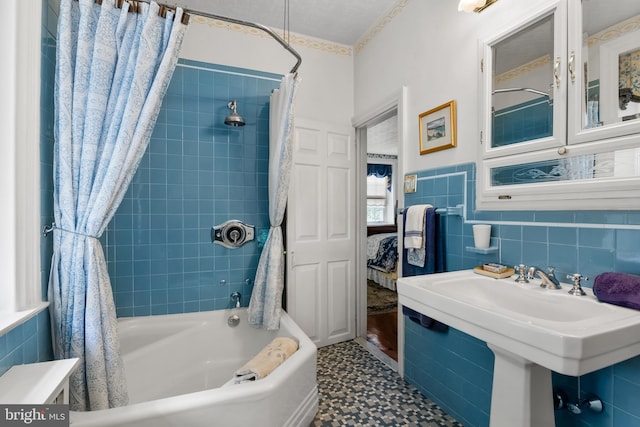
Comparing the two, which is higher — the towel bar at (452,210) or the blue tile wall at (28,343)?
the towel bar at (452,210)

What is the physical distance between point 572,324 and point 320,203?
1.96 metres

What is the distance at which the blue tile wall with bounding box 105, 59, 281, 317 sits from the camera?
86.0 inches

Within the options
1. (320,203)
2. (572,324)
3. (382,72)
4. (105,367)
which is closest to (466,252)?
(572,324)

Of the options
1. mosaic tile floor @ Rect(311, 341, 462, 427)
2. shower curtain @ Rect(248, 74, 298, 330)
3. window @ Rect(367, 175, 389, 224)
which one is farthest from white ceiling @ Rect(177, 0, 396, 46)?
window @ Rect(367, 175, 389, 224)

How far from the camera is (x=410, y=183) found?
6.81 ft

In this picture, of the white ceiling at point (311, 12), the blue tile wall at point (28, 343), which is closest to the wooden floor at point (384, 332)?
the blue tile wall at point (28, 343)

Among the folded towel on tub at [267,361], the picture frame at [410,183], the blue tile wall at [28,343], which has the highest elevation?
the picture frame at [410,183]

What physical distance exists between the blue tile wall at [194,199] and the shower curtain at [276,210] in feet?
1.02

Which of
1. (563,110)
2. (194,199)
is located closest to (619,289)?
(563,110)

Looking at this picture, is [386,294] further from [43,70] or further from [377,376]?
[43,70]

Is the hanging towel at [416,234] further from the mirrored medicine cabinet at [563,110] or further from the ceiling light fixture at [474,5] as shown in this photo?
the ceiling light fixture at [474,5]

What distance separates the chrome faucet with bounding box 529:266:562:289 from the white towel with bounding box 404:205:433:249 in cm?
59

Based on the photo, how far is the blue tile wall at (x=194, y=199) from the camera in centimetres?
219

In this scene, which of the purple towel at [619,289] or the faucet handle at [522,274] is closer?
the purple towel at [619,289]
